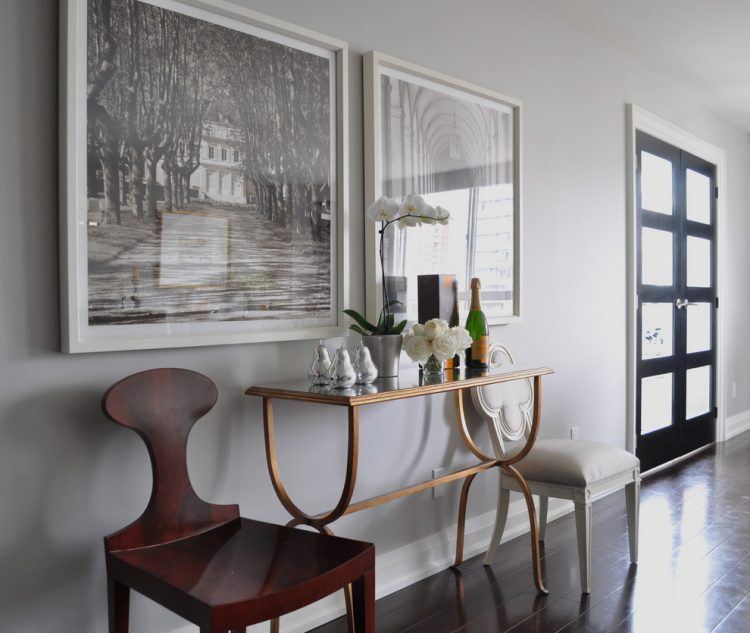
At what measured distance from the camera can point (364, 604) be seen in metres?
1.73

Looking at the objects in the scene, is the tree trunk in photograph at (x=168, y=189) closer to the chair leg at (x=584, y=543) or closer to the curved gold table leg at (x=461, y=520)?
the curved gold table leg at (x=461, y=520)

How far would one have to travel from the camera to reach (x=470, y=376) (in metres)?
2.45

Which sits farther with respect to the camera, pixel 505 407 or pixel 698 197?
pixel 698 197

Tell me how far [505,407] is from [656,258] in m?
2.27

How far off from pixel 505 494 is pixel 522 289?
3.24 ft

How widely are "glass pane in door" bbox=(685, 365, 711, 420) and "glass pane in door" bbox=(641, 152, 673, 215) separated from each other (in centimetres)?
127

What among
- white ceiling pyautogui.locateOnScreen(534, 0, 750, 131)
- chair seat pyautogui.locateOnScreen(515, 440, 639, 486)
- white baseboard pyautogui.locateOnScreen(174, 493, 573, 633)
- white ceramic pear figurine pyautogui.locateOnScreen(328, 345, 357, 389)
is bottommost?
white baseboard pyautogui.locateOnScreen(174, 493, 573, 633)

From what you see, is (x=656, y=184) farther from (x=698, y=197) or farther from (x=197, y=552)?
(x=197, y=552)

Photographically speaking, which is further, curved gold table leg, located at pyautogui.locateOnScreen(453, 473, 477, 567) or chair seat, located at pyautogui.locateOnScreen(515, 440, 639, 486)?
curved gold table leg, located at pyautogui.locateOnScreen(453, 473, 477, 567)

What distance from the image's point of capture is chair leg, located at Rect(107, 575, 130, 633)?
170cm

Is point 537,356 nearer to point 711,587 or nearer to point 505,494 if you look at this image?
point 505,494

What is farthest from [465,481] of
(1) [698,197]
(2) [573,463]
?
(1) [698,197]

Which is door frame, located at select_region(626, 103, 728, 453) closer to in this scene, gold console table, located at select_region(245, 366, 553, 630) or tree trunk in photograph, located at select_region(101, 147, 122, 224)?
gold console table, located at select_region(245, 366, 553, 630)

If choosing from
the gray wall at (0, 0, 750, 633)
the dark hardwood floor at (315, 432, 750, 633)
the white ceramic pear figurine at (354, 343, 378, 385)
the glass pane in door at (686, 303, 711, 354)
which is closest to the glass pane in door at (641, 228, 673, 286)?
the gray wall at (0, 0, 750, 633)
